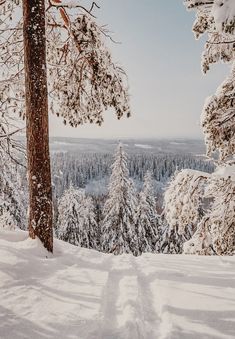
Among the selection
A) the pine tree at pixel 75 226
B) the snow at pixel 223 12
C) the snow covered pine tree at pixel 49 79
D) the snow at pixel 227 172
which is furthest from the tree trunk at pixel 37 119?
the pine tree at pixel 75 226

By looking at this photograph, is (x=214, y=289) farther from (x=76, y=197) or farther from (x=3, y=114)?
(x=76, y=197)

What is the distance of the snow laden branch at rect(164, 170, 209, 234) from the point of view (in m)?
8.69

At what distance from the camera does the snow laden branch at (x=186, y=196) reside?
28.5ft

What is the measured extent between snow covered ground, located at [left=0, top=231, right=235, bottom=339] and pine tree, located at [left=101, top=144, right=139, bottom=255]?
2450 cm

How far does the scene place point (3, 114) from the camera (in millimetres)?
8578

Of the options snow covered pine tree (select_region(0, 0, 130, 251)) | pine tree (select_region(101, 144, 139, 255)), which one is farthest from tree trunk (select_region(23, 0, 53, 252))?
pine tree (select_region(101, 144, 139, 255))

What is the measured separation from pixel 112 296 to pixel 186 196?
4401 mm

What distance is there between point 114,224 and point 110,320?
2816 centimetres

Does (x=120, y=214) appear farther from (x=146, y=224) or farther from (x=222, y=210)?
(x=222, y=210)

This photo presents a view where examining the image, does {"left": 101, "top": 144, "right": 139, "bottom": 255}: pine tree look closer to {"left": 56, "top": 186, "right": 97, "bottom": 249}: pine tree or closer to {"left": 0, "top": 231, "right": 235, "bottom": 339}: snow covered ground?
{"left": 56, "top": 186, "right": 97, "bottom": 249}: pine tree

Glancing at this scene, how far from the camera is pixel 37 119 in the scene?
7016mm

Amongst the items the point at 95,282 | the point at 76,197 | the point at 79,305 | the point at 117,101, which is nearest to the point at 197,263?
the point at 95,282

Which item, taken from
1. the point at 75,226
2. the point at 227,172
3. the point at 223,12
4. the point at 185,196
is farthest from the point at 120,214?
the point at 223,12

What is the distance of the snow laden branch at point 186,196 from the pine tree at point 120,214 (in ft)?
74.2
